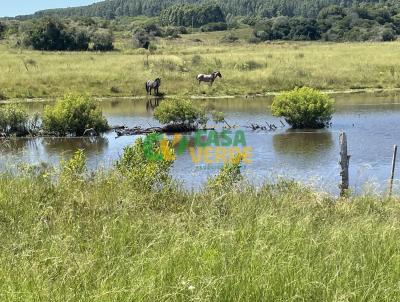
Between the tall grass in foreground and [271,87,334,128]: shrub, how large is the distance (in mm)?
17651

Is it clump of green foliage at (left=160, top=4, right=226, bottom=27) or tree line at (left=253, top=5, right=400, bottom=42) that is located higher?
clump of green foliage at (left=160, top=4, right=226, bottom=27)

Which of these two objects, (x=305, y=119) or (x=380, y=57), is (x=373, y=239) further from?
(x=380, y=57)

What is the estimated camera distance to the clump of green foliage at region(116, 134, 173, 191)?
25.8 feet

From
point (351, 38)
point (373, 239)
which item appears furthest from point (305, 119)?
point (351, 38)

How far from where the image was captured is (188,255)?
4258 mm

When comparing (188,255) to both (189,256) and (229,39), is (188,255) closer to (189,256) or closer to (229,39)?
(189,256)

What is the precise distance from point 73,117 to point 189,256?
20141 mm

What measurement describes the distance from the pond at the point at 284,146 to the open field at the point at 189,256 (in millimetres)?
3095

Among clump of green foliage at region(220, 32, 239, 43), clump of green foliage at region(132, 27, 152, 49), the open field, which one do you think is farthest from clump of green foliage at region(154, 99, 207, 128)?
clump of green foliage at region(220, 32, 239, 43)

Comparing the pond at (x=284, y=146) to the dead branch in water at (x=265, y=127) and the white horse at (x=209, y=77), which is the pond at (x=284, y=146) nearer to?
the dead branch in water at (x=265, y=127)

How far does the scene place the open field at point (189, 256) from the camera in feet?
12.2

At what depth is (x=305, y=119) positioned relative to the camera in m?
24.1

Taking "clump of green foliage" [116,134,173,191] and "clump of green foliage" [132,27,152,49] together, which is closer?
"clump of green foliage" [116,134,173,191]

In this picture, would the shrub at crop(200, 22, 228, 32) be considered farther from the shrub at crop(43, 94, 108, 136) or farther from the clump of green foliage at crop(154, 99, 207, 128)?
the shrub at crop(43, 94, 108, 136)
